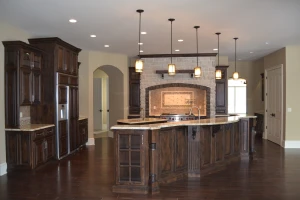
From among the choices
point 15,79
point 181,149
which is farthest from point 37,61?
point 181,149

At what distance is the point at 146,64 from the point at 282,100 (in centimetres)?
445

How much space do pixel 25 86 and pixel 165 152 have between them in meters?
3.33

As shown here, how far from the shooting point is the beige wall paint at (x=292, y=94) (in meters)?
8.53

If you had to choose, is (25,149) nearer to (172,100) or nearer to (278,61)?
(172,100)

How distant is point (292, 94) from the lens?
8.59 m

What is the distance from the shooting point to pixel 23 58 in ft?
19.9

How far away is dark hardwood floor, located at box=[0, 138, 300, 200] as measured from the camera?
448cm

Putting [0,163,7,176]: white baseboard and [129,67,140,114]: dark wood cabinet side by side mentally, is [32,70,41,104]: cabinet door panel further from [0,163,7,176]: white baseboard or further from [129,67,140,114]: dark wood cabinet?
[129,67,140,114]: dark wood cabinet

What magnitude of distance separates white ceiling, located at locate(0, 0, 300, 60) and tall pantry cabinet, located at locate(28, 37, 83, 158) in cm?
26

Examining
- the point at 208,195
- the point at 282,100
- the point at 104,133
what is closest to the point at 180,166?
the point at 208,195

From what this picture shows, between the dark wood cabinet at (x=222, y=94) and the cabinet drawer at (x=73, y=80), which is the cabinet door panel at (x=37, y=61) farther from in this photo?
the dark wood cabinet at (x=222, y=94)

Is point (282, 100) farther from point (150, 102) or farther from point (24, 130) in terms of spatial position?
point (24, 130)

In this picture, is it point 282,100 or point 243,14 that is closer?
point 243,14

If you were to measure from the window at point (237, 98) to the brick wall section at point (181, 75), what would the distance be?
2562mm
